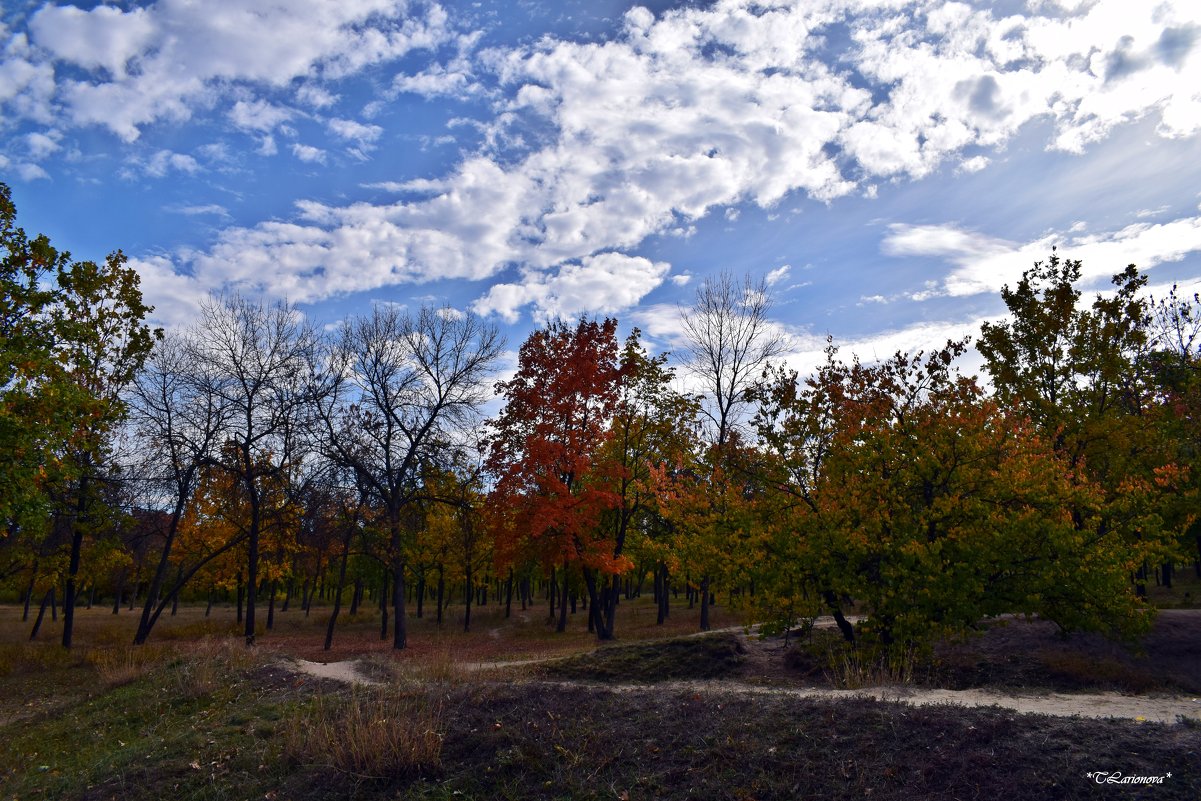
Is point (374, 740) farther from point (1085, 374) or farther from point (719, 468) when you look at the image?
point (1085, 374)

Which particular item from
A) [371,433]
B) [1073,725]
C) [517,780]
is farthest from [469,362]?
[1073,725]

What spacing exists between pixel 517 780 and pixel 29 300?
45.6 feet

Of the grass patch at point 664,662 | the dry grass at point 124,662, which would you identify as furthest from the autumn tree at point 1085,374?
the dry grass at point 124,662

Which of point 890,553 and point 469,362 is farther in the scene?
point 469,362

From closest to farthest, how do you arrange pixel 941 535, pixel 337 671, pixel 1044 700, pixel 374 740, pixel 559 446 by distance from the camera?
pixel 374 740, pixel 1044 700, pixel 941 535, pixel 337 671, pixel 559 446

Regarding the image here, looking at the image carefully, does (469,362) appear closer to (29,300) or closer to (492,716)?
(29,300)

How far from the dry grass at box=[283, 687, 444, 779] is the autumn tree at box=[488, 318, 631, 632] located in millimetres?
11266

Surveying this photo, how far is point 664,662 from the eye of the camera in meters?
13.5

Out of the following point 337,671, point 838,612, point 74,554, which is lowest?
point 337,671

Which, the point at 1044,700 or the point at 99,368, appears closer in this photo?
the point at 1044,700

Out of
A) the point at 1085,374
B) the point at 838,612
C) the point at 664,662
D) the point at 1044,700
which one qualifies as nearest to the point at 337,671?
the point at 664,662

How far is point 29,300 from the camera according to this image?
521 inches

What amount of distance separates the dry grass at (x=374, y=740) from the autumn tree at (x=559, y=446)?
1127 centimetres

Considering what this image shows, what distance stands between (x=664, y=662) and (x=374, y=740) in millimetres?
8114
